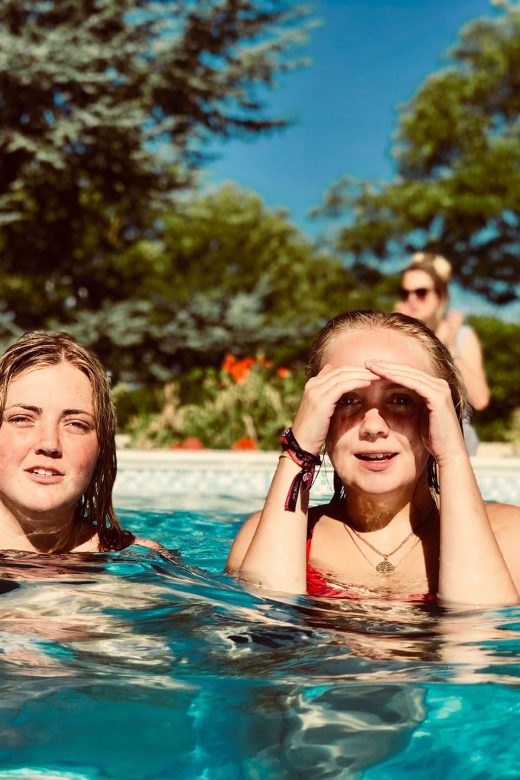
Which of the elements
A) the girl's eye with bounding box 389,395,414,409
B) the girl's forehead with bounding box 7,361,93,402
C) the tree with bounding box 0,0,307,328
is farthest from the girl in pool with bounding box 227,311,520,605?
the tree with bounding box 0,0,307,328

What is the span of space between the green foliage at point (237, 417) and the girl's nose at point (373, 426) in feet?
26.0

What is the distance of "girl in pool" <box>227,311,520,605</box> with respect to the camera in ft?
8.03

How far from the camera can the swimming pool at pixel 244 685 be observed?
69.7 inches

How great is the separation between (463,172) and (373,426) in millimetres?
23600

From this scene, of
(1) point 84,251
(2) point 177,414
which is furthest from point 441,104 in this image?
(2) point 177,414

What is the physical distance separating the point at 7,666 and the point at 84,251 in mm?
16440

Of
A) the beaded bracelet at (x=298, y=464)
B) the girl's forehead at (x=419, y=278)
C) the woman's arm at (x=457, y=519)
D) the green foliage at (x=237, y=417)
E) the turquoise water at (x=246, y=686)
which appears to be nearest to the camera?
the turquoise water at (x=246, y=686)

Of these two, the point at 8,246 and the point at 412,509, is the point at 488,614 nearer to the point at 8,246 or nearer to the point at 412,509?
the point at 412,509

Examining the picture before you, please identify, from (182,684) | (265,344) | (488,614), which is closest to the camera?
(182,684)

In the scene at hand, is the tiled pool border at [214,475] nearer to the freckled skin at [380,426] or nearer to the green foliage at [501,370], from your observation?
the freckled skin at [380,426]

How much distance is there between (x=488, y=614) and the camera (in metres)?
2.47

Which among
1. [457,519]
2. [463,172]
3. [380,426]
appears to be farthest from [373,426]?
[463,172]

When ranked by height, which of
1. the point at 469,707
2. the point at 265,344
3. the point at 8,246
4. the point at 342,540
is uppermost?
the point at 8,246

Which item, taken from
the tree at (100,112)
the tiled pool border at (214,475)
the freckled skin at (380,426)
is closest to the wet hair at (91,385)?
the freckled skin at (380,426)
